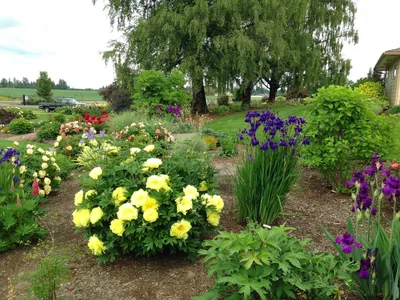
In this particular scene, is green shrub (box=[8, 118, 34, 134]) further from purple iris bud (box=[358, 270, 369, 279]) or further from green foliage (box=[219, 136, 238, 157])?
purple iris bud (box=[358, 270, 369, 279])

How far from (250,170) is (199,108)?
16.2 metres

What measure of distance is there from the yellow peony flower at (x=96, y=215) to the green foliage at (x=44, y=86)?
4354 centimetres

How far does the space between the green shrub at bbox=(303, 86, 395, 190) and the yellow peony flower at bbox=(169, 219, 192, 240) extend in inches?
97.1

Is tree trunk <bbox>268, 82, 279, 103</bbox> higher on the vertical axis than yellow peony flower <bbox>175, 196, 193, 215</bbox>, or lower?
higher

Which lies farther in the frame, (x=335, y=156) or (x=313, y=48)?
(x=313, y=48)

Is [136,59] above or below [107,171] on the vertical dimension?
above

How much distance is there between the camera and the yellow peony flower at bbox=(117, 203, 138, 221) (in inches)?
99.3

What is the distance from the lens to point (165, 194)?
8.87ft

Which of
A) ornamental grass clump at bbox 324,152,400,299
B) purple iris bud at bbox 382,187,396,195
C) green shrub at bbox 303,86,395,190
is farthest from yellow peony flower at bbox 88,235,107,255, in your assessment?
green shrub at bbox 303,86,395,190

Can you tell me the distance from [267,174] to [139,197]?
1.33m

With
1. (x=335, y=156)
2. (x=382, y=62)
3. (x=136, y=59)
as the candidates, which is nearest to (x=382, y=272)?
(x=335, y=156)

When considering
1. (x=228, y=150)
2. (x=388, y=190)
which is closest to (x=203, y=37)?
(x=228, y=150)

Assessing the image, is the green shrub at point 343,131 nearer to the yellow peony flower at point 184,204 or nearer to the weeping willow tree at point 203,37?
the yellow peony flower at point 184,204

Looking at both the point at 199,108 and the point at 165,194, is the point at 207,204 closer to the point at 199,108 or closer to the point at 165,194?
the point at 165,194
